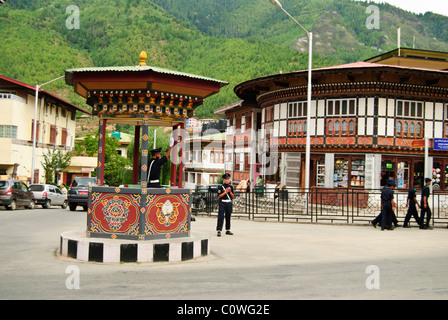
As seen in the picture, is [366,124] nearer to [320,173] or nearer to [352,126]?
[352,126]

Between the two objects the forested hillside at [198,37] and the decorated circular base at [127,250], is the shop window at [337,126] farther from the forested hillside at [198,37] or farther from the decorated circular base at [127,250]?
the forested hillside at [198,37]

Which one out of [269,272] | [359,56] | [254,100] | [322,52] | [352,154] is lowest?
[269,272]

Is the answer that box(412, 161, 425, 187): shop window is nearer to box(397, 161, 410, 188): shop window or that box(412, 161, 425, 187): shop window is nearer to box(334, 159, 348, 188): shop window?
box(397, 161, 410, 188): shop window

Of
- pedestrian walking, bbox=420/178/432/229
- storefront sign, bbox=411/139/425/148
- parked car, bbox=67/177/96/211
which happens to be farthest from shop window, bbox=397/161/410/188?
parked car, bbox=67/177/96/211

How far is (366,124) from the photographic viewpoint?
28766 mm

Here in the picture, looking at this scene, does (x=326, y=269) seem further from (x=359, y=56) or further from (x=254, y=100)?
(x=359, y=56)

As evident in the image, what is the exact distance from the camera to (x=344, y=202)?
842 inches

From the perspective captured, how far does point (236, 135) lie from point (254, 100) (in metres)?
→ 7.83

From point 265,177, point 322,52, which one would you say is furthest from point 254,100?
point 322,52

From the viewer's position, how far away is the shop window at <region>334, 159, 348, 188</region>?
2944cm

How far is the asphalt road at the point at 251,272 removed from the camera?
714 cm

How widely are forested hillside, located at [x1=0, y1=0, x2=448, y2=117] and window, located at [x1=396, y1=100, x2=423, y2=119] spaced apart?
6058 cm

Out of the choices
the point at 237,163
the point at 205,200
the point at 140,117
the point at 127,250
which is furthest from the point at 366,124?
the point at 127,250

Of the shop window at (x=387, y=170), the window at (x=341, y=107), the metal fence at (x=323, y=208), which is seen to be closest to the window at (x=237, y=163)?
the window at (x=341, y=107)
